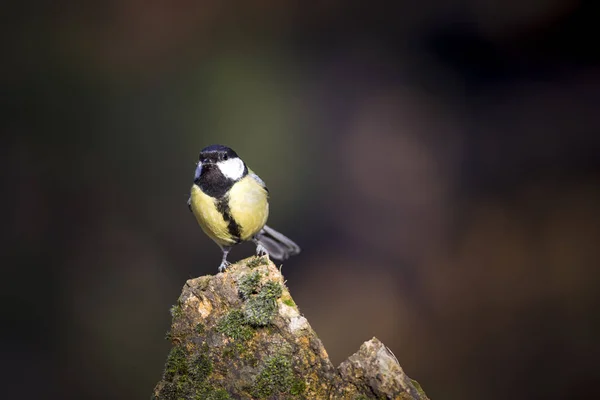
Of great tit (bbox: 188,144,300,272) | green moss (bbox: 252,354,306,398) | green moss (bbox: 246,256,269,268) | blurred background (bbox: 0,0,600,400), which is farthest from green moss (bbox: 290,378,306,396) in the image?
blurred background (bbox: 0,0,600,400)

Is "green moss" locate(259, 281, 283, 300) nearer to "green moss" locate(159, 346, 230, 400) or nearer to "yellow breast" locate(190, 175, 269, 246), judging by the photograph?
"green moss" locate(159, 346, 230, 400)

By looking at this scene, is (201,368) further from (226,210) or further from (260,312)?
(226,210)

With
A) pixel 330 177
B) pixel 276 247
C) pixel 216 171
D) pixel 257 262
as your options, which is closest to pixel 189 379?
pixel 257 262

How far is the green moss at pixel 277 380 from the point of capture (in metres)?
1.90

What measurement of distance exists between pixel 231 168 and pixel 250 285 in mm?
888

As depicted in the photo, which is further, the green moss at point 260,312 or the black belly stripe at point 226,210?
the black belly stripe at point 226,210

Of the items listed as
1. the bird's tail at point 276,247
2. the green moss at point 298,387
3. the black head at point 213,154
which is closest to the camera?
the green moss at point 298,387

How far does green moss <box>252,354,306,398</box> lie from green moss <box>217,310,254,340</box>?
5.2 inches

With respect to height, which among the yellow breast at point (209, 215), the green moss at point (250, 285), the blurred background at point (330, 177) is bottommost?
the green moss at point (250, 285)

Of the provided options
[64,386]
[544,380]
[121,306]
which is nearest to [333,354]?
[544,380]

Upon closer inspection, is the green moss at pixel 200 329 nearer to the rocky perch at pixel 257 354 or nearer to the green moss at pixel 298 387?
the rocky perch at pixel 257 354

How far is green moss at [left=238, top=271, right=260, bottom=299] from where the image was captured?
208 centimetres

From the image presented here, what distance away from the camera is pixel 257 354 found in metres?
1.98

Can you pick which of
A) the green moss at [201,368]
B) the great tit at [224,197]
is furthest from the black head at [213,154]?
the green moss at [201,368]
